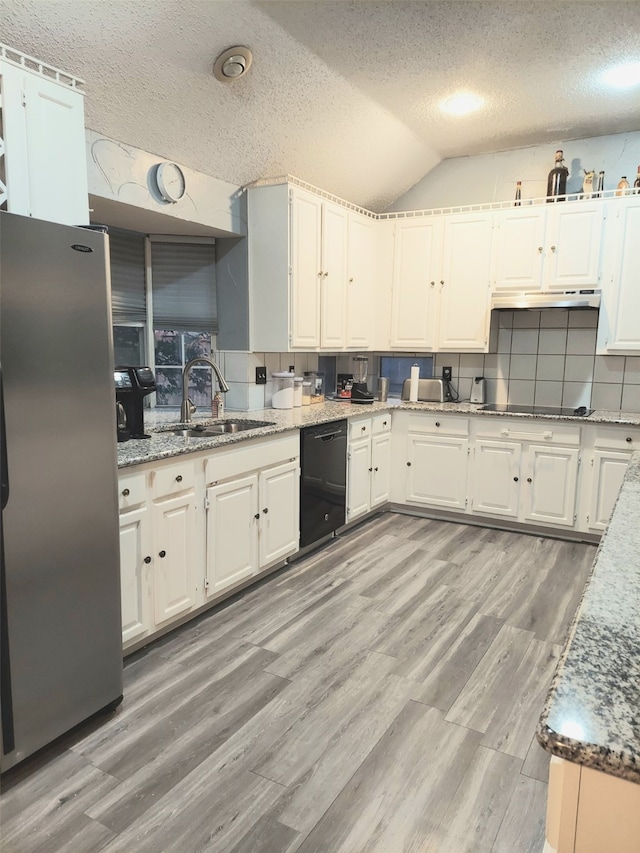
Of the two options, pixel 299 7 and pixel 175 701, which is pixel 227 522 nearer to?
pixel 175 701

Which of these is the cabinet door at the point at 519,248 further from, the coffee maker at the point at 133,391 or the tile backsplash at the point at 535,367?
the coffee maker at the point at 133,391

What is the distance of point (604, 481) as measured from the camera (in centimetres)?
383

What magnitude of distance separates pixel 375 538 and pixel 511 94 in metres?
3.04

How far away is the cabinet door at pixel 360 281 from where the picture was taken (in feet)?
14.5

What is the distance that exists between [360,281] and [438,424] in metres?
1.32

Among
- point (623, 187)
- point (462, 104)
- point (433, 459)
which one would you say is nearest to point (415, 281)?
point (462, 104)

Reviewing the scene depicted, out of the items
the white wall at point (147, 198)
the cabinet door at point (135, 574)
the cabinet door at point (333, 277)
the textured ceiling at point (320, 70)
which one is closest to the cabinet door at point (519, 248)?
the textured ceiling at point (320, 70)

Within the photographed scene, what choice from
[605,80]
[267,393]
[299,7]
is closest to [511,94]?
[605,80]

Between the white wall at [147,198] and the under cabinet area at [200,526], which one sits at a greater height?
the white wall at [147,198]

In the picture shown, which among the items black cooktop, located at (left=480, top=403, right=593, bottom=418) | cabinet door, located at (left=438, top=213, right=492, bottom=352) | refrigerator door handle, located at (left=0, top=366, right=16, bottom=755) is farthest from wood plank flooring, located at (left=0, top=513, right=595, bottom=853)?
cabinet door, located at (left=438, top=213, right=492, bottom=352)

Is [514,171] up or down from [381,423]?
up

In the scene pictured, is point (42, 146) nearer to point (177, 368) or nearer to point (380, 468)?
point (177, 368)

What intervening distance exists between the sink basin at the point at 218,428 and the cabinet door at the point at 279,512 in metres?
0.32

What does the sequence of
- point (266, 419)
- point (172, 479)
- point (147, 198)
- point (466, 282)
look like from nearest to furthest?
point (172, 479) < point (147, 198) < point (266, 419) < point (466, 282)
